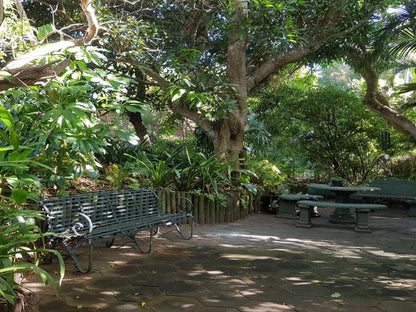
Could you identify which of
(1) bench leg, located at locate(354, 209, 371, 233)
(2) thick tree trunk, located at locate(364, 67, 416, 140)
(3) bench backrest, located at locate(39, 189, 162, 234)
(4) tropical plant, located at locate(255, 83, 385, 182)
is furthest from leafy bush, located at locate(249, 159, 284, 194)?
(2) thick tree trunk, located at locate(364, 67, 416, 140)

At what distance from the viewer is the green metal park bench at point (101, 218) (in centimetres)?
389

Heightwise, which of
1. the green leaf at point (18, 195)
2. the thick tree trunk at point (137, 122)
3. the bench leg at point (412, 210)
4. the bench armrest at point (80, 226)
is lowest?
the bench leg at point (412, 210)

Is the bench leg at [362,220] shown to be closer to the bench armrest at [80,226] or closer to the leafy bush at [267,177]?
the leafy bush at [267,177]

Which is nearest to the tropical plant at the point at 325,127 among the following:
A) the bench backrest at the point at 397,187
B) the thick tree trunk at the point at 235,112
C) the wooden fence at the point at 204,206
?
the bench backrest at the point at 397,187

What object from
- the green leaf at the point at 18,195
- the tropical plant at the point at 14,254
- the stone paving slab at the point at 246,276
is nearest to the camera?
the tropical plant at the point at 14,254

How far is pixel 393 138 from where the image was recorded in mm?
11547

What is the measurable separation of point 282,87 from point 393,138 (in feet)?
12.6

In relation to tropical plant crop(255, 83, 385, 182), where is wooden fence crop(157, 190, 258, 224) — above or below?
below

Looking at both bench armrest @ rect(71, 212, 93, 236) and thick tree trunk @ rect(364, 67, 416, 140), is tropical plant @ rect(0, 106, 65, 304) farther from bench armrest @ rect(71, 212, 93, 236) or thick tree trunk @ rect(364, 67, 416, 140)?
thick tree trunk @ rect(364, 67, 416, 140)

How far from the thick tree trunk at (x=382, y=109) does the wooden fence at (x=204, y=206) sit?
5.59 m

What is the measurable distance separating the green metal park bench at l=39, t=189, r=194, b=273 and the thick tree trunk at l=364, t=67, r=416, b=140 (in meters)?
7.46

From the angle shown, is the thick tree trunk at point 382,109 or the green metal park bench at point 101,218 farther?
the thick tree trunk at point 382,109

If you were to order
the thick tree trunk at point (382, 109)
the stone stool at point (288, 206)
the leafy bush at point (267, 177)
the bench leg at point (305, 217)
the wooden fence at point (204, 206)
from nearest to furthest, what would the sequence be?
the wooden fence at point (204, 206)
the bench leg at point (305, 217)
the stone stool at point (288, 206)
the leafy bush at point (267, 177)
the thick tree trunk at point (382, 109)

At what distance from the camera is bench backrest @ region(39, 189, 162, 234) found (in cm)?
401
